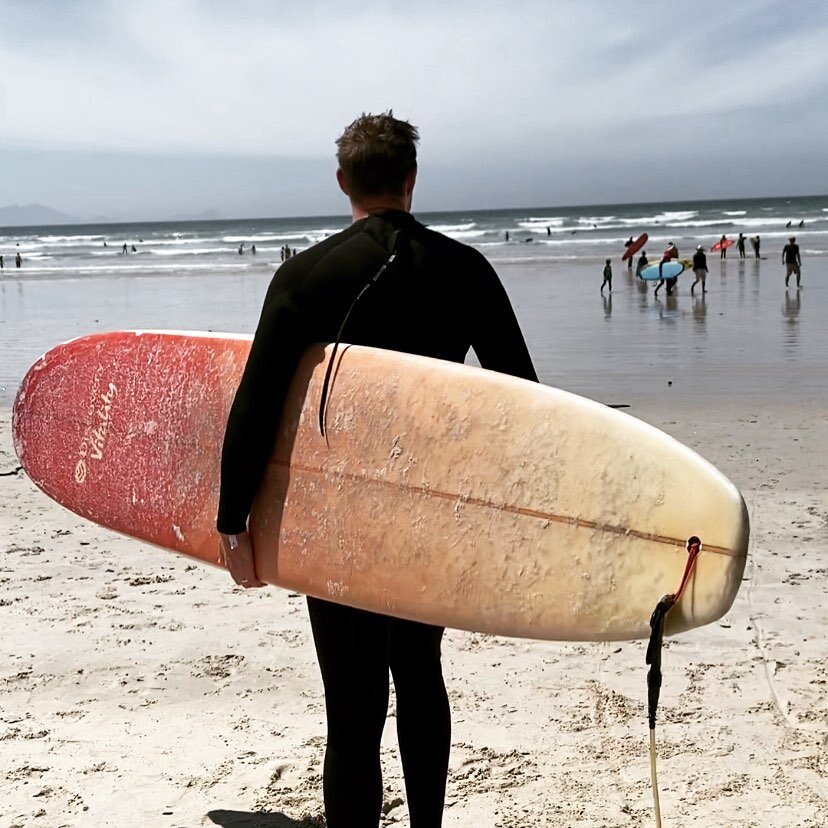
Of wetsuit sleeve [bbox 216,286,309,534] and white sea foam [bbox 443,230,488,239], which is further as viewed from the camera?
white sea foam [bbox 443,230,488,239]

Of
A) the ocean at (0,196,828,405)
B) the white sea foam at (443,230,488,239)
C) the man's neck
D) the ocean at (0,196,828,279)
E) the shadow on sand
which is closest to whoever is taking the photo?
the man's neck

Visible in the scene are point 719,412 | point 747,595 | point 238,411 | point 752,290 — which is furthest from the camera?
point 752,290

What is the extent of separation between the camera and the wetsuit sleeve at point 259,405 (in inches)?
71.2

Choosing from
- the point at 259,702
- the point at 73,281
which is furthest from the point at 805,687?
the point at 73,281

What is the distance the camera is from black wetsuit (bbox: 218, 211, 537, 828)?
1.79 m

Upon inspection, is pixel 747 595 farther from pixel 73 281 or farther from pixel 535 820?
Result: pixel 73 281

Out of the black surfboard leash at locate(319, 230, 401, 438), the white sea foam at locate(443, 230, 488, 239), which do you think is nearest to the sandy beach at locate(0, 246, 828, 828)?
the black surfboard leash at locate(319, 230, 401, 438)

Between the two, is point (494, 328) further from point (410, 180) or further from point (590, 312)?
point (590, 312)

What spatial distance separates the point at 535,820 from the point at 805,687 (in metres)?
1.19

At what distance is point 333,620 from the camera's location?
1.91 metres

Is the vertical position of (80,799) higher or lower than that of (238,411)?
lower

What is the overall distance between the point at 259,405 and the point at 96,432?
0.87 meters

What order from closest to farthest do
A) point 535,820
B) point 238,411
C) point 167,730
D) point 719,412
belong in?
point 238,411
point 535,820
point 167,730
point 719,412

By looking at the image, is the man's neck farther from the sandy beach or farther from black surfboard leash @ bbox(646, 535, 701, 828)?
the sandy beach
